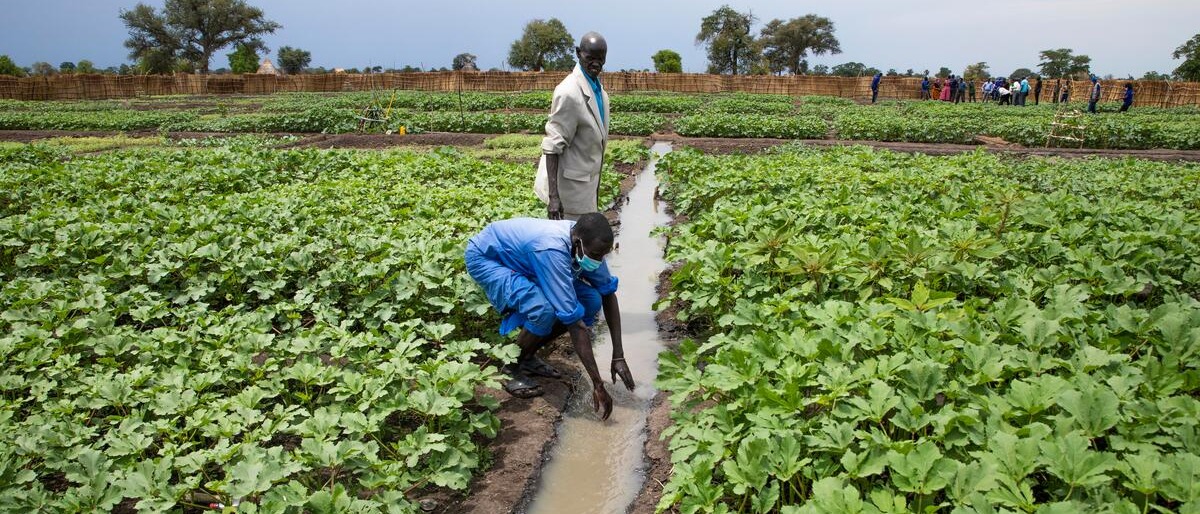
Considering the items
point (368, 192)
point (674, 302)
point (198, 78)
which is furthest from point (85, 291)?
→ point (198, 78)

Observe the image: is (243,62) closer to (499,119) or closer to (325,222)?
(499,119)

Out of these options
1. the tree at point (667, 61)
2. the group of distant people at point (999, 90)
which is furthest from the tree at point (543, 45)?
the group of distant people at point (999, 90)

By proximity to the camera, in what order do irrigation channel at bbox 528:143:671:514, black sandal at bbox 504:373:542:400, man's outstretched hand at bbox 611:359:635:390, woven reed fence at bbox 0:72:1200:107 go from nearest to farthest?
irrigation channel at bbox 528:143:671:514
man's outstretched hand at bbox 611:359:635:390
black sandal at bbox 504:373:542:400
woven reed fence at bbox 0:72:1200:107

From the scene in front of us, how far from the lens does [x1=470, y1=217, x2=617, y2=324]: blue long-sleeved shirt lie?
3416 mm

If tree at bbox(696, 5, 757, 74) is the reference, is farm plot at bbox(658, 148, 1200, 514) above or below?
below

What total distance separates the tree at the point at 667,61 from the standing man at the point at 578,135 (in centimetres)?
5420

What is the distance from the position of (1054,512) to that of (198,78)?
50190mm

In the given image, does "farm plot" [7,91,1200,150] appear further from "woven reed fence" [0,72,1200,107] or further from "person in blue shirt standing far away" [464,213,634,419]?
"woven reed fence" [0,72,1200,107]

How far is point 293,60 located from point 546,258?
8959cm

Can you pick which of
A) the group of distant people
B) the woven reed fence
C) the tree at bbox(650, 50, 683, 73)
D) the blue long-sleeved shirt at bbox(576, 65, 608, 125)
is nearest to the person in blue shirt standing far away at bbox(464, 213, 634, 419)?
the blue long-sleeved shirt at bbox(576, 65, 608, 125)

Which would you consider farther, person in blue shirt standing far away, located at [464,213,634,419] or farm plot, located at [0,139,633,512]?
person in blue shirt standing far away, located at [464,213,634,419]

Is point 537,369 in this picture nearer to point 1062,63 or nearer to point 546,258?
point 546,258

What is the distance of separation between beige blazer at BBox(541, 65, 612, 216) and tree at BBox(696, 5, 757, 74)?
205ft

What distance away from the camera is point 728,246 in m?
4.55
